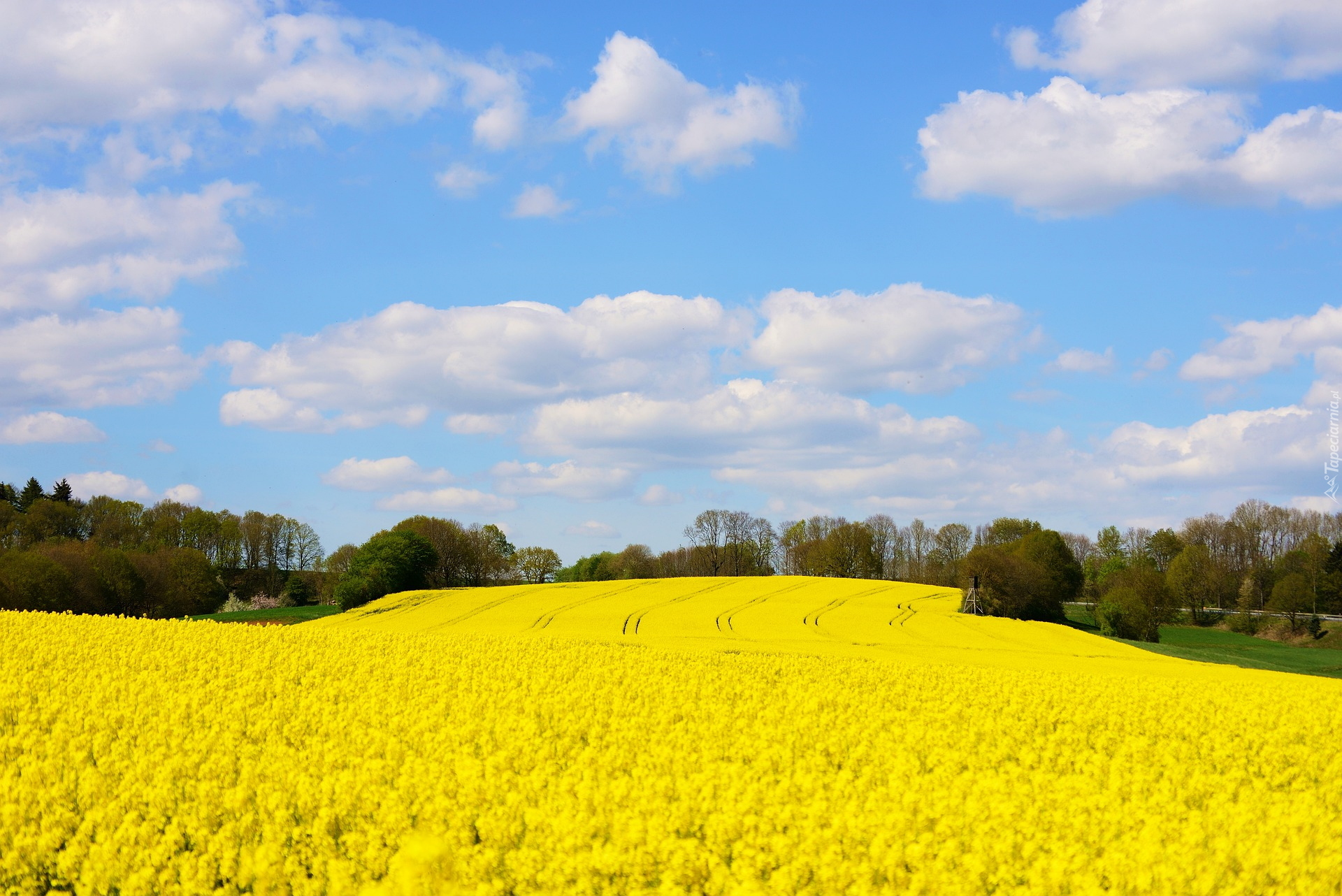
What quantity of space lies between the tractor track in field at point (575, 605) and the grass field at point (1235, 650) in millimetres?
23954

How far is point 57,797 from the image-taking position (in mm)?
7543

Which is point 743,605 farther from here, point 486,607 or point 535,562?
point 535,562

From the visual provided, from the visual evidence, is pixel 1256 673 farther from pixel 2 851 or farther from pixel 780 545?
pixel 780 545

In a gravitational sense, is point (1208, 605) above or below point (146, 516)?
below

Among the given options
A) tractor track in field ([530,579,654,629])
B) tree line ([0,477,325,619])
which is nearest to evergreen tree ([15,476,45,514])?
tree line ([0,477,325,619])

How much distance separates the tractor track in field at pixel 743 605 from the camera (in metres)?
37.6

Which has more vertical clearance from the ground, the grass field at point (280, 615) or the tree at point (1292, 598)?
the tree at point (1292, 598)

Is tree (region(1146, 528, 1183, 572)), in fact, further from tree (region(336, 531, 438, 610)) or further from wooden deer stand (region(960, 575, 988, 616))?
tree (region(336, 531, 438, 610))

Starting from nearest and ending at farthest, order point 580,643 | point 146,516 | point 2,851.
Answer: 1. point 2,851
2. point 580,643
3. point 146,516

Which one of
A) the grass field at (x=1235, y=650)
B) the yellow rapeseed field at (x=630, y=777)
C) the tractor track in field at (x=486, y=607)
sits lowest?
the grass field at (x=1235, y=650)

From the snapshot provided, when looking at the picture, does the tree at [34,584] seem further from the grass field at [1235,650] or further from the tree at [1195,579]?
the tree at [1195,579]

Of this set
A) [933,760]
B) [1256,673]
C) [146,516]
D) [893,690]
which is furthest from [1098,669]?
[146,516]

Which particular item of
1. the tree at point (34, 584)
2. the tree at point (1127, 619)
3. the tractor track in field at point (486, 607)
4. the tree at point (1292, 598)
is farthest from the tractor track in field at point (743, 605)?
the tree at point (1292, 598)

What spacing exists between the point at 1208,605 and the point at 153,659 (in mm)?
105628
